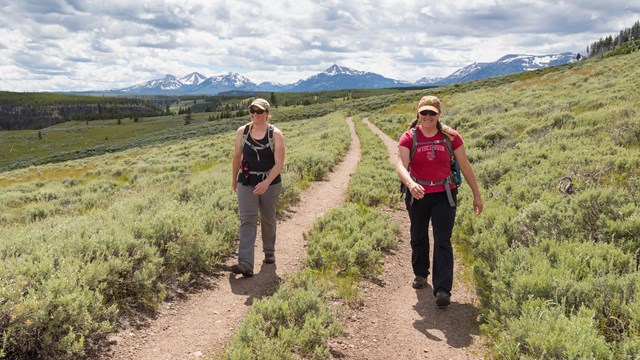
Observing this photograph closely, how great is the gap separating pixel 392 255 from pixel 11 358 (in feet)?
19.9

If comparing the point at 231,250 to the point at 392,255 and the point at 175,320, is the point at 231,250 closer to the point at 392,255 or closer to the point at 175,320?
the point at 175,320

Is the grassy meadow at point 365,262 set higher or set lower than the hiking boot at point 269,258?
higher

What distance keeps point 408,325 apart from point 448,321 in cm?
58

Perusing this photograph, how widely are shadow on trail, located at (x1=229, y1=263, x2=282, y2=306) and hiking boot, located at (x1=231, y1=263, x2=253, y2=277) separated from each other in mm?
97

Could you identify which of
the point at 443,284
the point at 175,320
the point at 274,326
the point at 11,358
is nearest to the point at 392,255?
the point at 443,284

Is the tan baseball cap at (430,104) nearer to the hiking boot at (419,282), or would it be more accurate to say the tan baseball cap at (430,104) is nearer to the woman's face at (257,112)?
the woman's face at (257,112)

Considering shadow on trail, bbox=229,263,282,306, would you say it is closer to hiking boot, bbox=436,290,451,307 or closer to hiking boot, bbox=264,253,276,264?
hiking boot, bbox=264,253,276,264

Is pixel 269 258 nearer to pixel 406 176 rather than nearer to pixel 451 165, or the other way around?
pixel 406 176

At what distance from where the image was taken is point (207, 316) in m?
5.41

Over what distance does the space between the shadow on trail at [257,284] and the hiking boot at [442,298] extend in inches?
98.8

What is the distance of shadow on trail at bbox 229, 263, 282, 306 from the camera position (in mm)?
6035

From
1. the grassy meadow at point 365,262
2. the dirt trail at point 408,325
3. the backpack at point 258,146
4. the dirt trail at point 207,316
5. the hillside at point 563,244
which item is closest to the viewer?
the hillside at point 563,244

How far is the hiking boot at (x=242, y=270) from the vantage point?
6.48 m

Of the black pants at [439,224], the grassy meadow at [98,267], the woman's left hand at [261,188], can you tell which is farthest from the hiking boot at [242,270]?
the black pants at [439,224]
